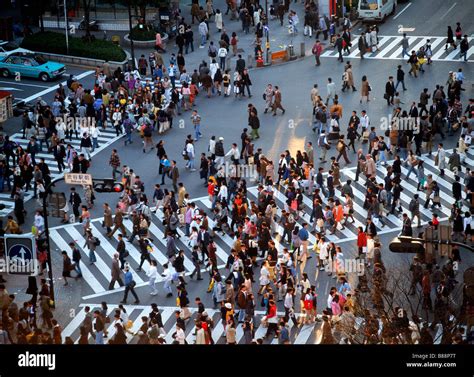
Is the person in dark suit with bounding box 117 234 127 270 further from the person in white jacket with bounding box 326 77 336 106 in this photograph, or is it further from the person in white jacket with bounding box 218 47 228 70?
the person in white jacket with bounding box 218 47 228 70

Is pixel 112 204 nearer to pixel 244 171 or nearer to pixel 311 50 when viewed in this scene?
pixel 244 171

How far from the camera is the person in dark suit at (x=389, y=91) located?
49062 millimetres

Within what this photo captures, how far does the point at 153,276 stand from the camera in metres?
33.5

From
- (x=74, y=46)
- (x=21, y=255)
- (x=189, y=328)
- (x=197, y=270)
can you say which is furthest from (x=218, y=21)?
(x=189, y=328)

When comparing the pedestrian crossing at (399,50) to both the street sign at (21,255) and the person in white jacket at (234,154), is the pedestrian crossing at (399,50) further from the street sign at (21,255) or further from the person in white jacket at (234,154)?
the street sign at (21,255)

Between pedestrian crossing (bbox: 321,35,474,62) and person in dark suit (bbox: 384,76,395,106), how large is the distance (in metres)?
7.06

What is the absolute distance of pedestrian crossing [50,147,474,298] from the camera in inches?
1411

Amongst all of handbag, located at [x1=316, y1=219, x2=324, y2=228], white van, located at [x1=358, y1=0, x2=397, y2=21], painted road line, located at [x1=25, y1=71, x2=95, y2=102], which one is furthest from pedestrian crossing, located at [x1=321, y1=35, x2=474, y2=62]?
handbag, located at [x1=316, y1=219, x2=324, y2=228]

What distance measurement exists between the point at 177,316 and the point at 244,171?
1219 cm
